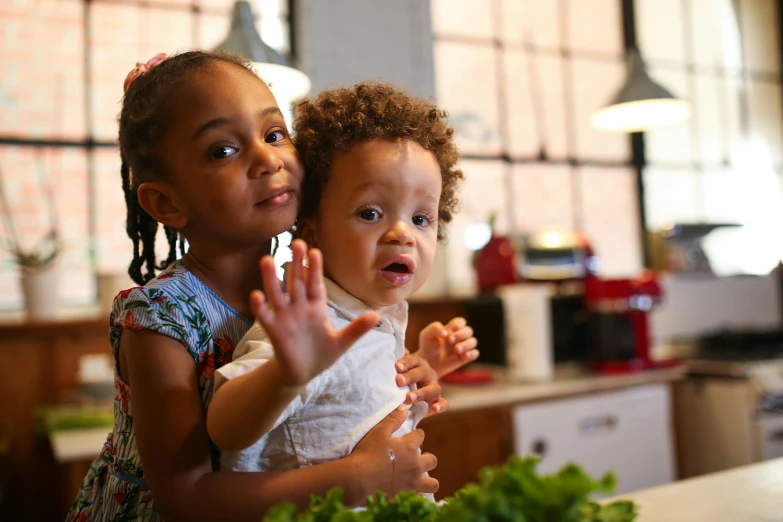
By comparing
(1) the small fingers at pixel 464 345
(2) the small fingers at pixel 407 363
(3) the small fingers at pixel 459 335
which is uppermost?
(3) the small fingers at pixel 459 335

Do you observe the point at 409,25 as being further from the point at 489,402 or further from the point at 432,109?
the point at 432,109

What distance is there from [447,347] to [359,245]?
0.90ft

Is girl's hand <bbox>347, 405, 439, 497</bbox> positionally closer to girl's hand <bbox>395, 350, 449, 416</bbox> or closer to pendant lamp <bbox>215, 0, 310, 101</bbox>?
girl's hand <bbox>395, 350, 449, 416</bbox>

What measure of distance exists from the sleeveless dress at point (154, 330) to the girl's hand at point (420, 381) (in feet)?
0.68

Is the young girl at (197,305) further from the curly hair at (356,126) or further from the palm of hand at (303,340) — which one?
the palm of hand at (303,340)

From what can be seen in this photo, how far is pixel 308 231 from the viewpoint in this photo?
36.3 inches

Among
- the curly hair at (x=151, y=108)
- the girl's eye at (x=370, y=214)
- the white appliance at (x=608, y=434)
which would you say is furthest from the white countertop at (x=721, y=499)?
the white appliance at (x=608, y=434)

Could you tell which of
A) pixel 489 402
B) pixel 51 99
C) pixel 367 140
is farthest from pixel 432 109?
pixel 51 99

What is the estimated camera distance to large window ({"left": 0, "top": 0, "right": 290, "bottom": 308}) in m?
2.82

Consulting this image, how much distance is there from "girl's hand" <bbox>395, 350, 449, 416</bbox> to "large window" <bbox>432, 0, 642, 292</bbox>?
2722mm

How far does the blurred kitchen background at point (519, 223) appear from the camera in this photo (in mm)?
2629

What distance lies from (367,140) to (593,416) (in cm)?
226

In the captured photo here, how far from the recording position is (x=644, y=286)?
3.21m

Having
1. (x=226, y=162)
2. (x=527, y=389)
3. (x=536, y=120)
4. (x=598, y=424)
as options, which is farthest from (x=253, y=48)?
(x=536, y=120)
